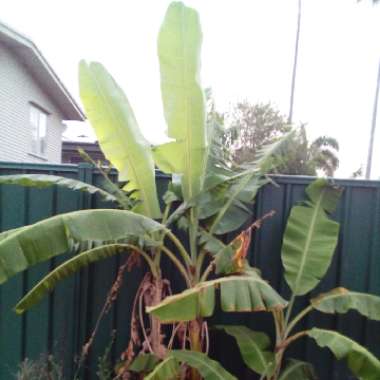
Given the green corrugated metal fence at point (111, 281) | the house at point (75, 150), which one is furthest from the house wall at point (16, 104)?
the green corrugated metal fence at point (111, 281)

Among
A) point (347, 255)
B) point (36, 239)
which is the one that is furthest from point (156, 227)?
point (347, 255)

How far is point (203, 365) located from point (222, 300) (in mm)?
563

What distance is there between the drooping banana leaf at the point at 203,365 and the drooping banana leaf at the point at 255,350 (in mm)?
252

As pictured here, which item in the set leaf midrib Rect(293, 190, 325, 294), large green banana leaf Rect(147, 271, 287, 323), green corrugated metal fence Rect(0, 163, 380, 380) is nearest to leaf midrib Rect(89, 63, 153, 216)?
green corrugated metal fence Rect(0, 163, 380, 380)

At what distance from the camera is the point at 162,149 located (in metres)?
3.08

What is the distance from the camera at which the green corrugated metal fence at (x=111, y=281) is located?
3.57m

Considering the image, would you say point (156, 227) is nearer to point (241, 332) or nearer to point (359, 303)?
point (241, 332)

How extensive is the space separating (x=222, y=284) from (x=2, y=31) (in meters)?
10.6

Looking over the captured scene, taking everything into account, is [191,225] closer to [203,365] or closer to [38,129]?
[203,365]

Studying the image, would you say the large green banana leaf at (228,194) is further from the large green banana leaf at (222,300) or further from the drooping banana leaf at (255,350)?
the drooping banana leaf at (255,350)

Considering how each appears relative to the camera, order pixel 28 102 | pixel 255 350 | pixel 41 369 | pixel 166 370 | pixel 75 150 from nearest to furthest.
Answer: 1. pixel 166 370
2. pixel 255 350
3. pixel 41 369
4. pixel 28 102
5. pixel 75 150

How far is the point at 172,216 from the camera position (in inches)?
121

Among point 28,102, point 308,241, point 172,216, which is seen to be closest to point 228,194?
point 172,216

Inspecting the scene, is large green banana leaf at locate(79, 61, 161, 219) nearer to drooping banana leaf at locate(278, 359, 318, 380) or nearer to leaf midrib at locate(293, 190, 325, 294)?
leaf midrib at locate(293, 190, 325, 294)
